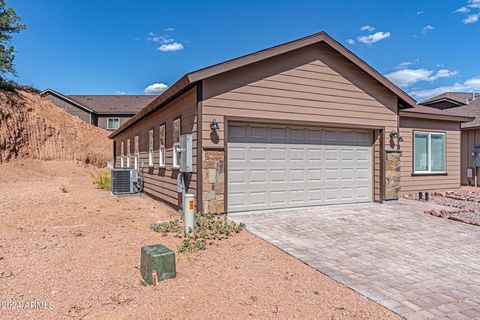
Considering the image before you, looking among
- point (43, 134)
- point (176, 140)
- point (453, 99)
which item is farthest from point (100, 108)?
point (453, 99)

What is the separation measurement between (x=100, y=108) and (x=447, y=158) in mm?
31453

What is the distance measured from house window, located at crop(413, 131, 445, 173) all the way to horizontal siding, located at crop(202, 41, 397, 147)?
265 cm

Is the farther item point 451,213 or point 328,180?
point 328,180

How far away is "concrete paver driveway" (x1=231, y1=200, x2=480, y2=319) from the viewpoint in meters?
3.23

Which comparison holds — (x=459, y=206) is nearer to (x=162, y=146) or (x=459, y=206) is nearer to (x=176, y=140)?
(x=176, y=140)

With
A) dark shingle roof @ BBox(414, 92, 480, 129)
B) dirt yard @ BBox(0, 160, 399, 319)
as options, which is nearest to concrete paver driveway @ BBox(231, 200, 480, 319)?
dirt yard @ BBox(0, 160, 399, 319)

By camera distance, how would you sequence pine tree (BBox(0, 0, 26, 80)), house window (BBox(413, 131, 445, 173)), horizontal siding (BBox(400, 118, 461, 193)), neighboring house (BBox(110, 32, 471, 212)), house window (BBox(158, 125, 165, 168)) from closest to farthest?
neighboring house (BBox(110, 32, 471, 212))
house window (BBox(158, 125, 165, 168))
horizontal siding (BBox(400, 118, 461, 193))
house window (BBox(413, 131, 445, 173))
pine tree (BBox(0, 0, 26, 80))

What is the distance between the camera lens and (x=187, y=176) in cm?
743

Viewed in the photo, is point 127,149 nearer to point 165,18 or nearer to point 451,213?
point 165,18

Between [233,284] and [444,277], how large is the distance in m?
2.62

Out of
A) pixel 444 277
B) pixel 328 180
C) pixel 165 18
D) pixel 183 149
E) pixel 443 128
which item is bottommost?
pixel 444 277

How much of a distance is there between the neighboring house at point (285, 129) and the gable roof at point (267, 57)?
0.02m

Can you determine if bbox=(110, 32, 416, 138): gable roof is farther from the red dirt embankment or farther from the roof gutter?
the red dirt embankment

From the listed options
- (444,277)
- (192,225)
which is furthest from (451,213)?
(192,225)
